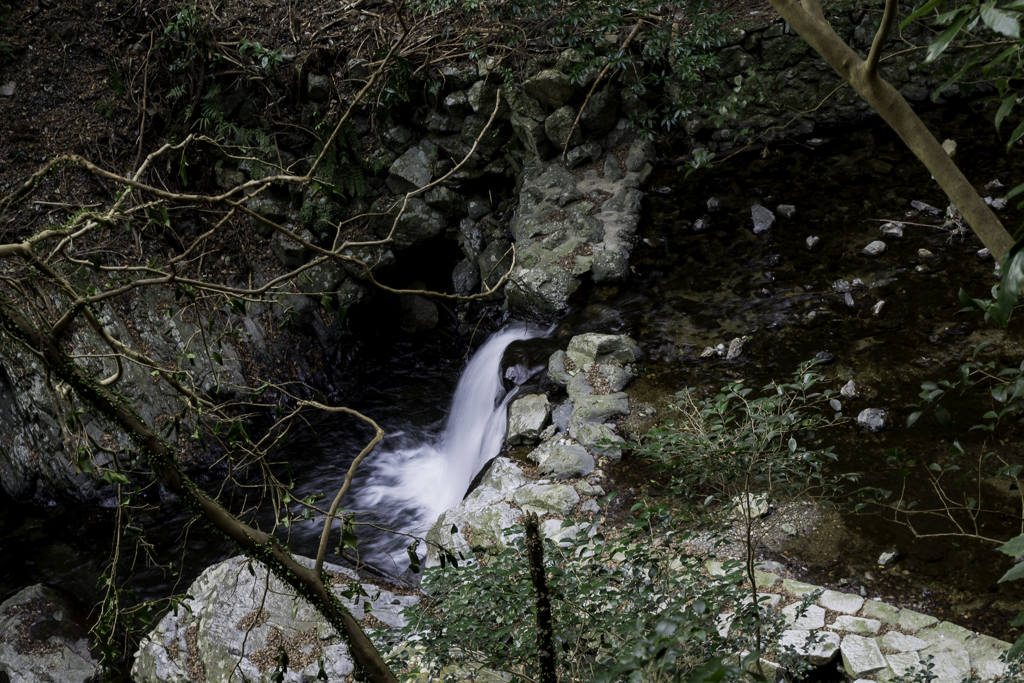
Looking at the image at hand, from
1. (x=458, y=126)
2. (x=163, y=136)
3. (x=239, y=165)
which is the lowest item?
(x=458, y=126)

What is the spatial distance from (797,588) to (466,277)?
18.7ft

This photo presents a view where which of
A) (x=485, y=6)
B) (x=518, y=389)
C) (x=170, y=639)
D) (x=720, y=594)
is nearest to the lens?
(x=720, y=594)

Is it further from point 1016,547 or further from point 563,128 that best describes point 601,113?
point 1016,547

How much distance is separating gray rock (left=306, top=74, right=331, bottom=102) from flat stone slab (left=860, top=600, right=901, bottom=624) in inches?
308

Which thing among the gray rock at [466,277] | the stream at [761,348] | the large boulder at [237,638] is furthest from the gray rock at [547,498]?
the gray rock at [466,277]

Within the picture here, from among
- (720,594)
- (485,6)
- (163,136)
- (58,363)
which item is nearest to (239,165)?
(163,136)

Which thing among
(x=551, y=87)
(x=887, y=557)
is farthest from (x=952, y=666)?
(x=551, y=87)

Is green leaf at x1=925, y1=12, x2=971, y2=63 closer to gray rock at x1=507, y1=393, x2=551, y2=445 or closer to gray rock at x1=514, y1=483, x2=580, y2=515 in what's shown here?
gray rock at x1=514, y1=483, x2=580, y2=515

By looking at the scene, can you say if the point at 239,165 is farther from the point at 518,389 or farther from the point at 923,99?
the point at 923,99

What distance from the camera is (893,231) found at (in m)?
5.86

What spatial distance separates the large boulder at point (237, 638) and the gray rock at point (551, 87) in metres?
5.53

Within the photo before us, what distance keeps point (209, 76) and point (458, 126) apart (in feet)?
10.9

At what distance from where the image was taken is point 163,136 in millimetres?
8141

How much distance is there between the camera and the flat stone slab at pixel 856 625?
316 centimetres
